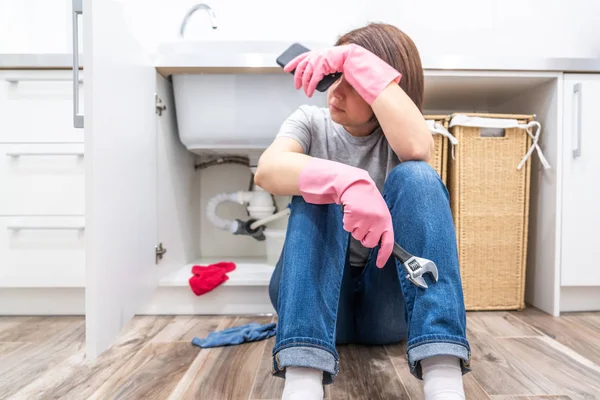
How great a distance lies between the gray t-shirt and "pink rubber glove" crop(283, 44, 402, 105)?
0.15 m

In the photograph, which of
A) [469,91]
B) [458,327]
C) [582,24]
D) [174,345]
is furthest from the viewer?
[582,24]

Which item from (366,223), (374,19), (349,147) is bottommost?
(366,223)

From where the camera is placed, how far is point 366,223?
0.54 meters

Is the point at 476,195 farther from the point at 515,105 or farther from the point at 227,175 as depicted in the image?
the point at 227,175

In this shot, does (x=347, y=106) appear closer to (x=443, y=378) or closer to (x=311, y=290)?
(x=311, y=290)

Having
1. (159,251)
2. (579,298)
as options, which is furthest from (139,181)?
(579,298)

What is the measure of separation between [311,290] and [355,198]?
0.50ft

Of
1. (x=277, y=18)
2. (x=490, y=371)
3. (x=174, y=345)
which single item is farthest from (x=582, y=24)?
(x=174, y=345)

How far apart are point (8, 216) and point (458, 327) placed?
47.8 inches

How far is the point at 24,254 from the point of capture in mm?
1083

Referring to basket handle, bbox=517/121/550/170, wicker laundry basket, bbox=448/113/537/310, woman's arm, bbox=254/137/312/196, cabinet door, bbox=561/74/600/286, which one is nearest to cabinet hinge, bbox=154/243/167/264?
woman's arm, bbox=254/137/312/196

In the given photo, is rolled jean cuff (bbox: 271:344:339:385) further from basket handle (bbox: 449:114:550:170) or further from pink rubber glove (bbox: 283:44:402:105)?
basket handle (bbox: 449:114:550:170)

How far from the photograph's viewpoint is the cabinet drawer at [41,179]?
107 cm

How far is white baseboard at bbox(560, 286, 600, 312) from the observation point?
3.80 ft
